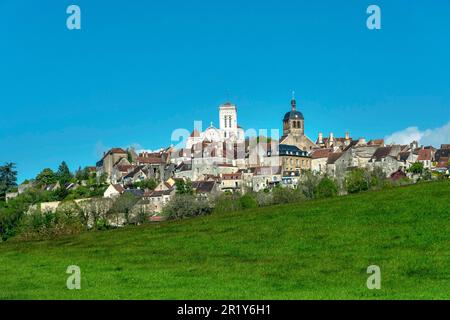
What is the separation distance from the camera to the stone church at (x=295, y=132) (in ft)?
599

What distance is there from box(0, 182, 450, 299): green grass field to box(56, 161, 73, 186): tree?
417 ft

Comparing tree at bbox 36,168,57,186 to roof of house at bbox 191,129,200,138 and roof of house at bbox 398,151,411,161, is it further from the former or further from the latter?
roof of house at bbox 398,151,411,161

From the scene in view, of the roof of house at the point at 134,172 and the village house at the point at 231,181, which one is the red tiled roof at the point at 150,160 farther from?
the village house at the point at 231,181

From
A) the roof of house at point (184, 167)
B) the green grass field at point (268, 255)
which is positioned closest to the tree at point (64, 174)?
the roof of house at point (184, 167)

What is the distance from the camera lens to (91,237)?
3784 cm

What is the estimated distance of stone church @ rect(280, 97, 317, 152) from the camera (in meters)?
182

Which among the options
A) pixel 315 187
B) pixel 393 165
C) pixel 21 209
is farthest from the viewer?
pixel 393 165

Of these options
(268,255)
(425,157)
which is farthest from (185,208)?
(268,255)

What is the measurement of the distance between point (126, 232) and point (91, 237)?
1719 millimetres

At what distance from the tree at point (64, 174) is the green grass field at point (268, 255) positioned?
127 meters
